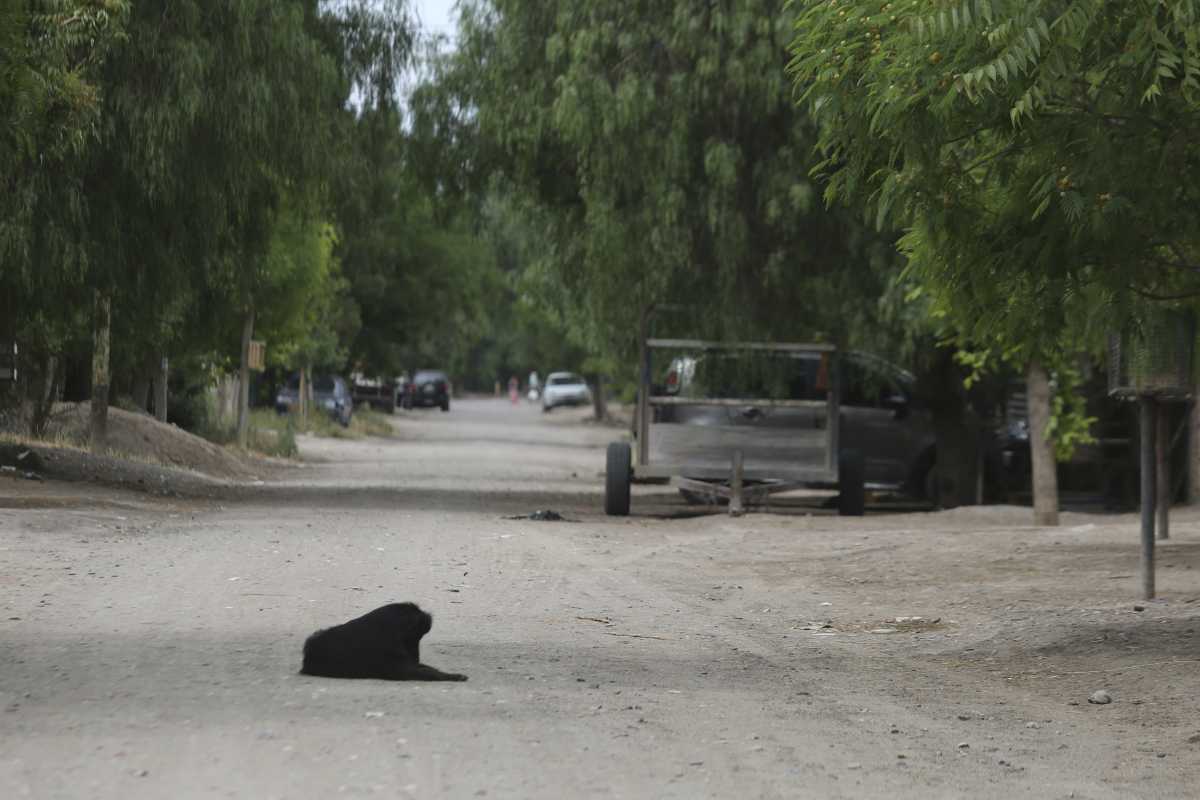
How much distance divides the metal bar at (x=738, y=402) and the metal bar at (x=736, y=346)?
61 cm

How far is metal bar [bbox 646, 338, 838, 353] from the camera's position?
2172 cm

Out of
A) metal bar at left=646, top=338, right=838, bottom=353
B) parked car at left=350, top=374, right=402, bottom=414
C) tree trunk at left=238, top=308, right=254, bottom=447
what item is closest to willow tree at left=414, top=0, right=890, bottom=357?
metal bar at left=646, top=338, right=838, bottom=353

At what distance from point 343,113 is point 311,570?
966 cm

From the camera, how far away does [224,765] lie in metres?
6.17

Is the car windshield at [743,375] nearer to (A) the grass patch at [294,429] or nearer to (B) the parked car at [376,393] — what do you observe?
(A) the grass patch at [294,429]

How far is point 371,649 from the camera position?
8.19 m

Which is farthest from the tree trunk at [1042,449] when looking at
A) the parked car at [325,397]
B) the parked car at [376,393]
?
the parked car at [376,393]

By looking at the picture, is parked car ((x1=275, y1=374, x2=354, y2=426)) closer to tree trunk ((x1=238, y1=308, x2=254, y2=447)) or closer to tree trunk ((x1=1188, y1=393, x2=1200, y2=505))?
tree trunk ((x1=238, y1=308, x2=254, y2=447))

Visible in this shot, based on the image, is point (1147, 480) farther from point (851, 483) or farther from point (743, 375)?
point (851, 483)

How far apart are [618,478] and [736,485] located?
143 cm

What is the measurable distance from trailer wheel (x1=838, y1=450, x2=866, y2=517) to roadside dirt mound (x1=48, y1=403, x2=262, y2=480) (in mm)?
10655

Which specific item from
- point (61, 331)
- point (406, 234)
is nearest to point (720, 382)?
point (61, 331)

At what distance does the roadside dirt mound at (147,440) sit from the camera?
2822cm

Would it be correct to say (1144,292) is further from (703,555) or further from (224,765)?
(703,555)
